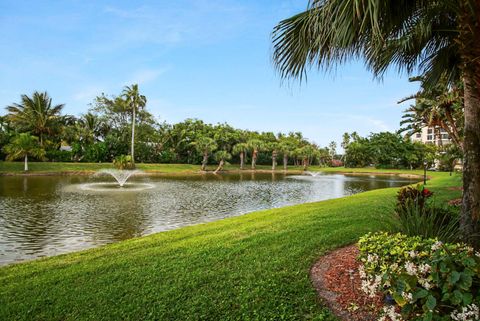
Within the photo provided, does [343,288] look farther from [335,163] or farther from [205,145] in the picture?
[335,163]

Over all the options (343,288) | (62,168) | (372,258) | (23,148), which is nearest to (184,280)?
(343,288)

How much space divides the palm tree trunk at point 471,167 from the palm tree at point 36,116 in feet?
146

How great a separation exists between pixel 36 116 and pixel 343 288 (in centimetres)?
4627

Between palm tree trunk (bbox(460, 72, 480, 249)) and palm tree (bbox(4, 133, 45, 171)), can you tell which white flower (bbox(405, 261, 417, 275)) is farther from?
palm tree (bbox(4, 133, 45, 171))

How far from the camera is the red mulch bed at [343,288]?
116 inches

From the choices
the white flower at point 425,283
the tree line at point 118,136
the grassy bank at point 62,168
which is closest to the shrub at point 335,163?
the tree line at point 118,136

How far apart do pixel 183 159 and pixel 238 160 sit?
39.9 ft

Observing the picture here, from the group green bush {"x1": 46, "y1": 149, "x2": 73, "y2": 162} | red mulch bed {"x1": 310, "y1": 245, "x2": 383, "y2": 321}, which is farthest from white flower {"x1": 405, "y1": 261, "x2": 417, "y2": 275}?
green bush {"x1": 46, "y1": 149, "x2": 73, "y2": 162}

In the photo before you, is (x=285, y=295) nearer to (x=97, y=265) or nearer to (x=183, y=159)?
(x=97, y=265)

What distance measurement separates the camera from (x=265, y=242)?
5.65m

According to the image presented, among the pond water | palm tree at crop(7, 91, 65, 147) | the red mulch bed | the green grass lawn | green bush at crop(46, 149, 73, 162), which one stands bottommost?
the pond water

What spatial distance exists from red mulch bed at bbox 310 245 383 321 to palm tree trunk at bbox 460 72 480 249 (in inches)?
55.0

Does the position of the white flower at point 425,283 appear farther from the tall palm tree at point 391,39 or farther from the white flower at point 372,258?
the tall palm tree at point 391,39

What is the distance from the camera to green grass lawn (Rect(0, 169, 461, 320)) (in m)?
3.28
